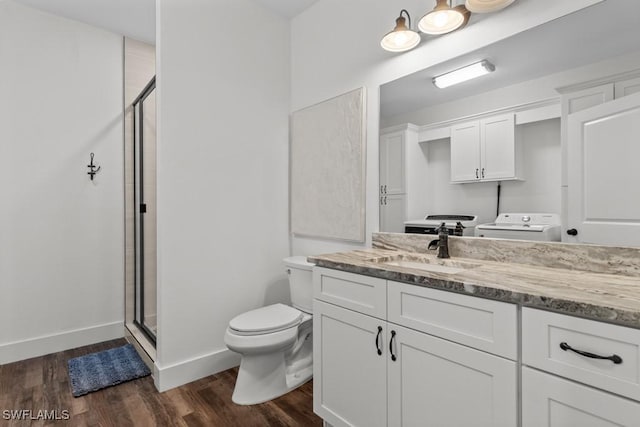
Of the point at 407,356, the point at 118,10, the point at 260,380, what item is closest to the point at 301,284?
the point at 260,380

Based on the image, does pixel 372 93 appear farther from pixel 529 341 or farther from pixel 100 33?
pixel 100 33

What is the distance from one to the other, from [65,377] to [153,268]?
84 centimetres

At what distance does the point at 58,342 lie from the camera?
2.56 m

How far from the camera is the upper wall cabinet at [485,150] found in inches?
59.7

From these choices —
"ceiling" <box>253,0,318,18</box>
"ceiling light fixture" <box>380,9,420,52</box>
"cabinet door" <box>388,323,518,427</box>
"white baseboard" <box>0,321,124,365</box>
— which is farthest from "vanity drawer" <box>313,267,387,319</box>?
"white baseboard" <box>0,321,124,365</box>

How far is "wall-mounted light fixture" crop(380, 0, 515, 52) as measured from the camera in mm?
1516

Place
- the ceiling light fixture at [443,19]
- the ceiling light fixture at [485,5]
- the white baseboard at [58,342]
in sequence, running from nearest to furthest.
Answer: the ceiling light fixture at [485,5] → the ceiling light fixture at [443,19] → the white baseboard at [58,342]

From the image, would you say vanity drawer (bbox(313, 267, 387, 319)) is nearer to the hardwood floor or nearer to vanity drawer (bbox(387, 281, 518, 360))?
vanity drawer (bbox(387, 281, 518, 360))

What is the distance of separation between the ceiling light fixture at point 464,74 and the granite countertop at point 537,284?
36.1 inches

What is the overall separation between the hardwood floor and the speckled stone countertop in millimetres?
894

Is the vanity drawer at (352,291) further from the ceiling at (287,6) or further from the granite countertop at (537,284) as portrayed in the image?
the ceiling at (287,6)

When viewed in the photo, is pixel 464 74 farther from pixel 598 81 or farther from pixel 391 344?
pixel 391 344

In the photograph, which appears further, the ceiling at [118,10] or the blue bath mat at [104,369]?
the ceiling at [118,10]

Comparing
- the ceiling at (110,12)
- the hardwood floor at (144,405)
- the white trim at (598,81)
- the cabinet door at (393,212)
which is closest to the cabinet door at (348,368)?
the hardwood floor at (144,405)
